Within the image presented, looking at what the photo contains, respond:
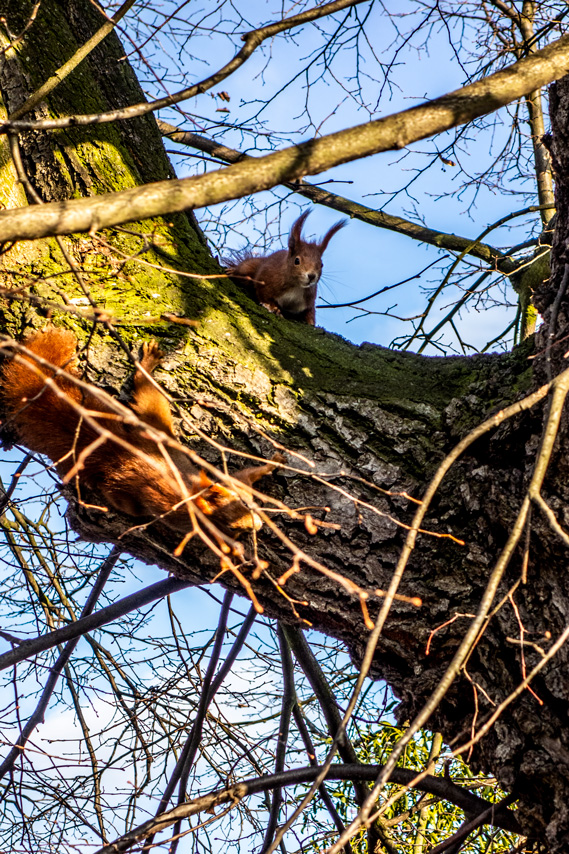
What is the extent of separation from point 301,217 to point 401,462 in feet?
7.58

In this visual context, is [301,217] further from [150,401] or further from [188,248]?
[150,401]

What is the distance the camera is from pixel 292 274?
423 cm

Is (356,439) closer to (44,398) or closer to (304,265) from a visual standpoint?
(44,398)

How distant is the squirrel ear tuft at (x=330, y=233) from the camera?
4.33m

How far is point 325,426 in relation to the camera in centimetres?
242

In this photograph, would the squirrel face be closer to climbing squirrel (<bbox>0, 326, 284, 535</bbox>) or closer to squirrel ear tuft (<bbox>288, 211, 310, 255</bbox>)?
squirrel ear tuft (<bbox>288, 211, 310, 255</bbox>)

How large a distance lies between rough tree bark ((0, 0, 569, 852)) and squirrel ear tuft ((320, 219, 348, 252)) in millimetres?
1663

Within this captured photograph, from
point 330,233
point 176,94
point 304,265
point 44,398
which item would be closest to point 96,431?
point 44,398

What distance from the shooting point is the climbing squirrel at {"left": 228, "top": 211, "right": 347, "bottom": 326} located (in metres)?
4.18

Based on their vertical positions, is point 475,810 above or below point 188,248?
below

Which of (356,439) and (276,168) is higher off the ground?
(356,439)

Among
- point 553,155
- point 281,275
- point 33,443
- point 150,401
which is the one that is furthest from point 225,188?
point 281,275

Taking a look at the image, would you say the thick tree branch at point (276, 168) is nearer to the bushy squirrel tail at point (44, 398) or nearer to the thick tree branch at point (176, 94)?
the thick tree branch at point (176, 94)

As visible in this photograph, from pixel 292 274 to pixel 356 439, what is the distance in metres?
2.06
